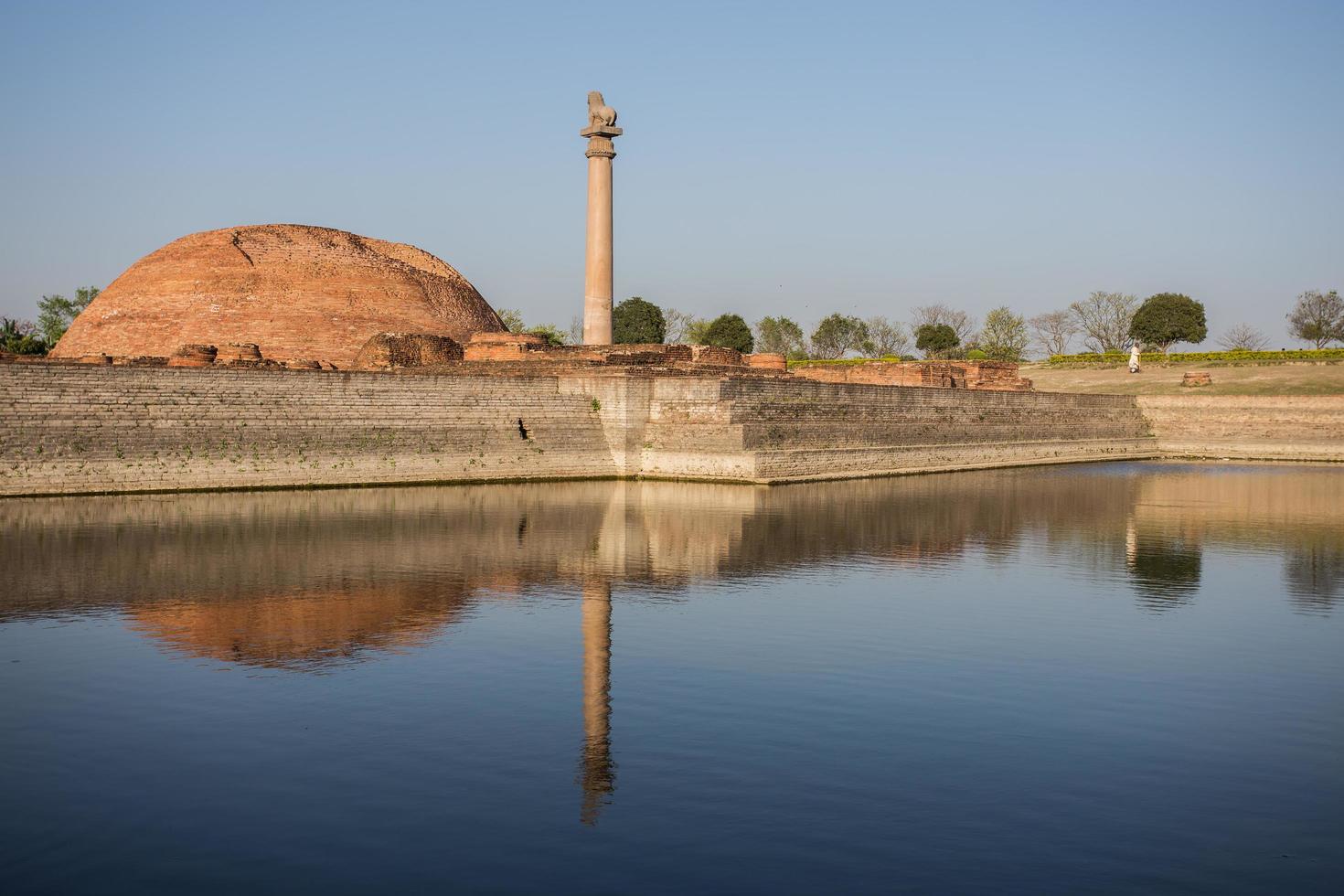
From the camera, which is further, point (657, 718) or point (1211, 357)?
point (1211, 357)

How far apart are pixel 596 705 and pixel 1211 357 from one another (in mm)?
53084

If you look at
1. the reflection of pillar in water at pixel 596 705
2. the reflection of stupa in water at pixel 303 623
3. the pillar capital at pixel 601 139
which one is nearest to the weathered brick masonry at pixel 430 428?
the pillar capital at pixel 601 139

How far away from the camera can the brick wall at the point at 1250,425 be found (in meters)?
36.0

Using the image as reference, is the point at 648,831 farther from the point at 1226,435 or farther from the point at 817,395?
the point at 1226,435

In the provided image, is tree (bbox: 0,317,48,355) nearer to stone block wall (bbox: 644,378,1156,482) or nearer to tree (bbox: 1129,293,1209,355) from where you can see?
stone block wall (bbox: 644,378,1156,482)

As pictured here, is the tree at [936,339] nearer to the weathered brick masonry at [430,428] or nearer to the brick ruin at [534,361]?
the brick ruin at [534,361]

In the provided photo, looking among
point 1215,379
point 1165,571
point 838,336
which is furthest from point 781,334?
point 1165,571

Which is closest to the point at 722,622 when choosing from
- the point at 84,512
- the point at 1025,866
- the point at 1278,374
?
the point at 1025,866

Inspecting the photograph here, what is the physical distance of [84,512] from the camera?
15.3m

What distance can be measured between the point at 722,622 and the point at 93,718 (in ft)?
13.7

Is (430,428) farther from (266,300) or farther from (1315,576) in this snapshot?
(266,300)

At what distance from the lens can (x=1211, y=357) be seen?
54062 mm

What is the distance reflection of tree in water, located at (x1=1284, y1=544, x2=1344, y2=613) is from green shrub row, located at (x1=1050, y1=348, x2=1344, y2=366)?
39.3 m

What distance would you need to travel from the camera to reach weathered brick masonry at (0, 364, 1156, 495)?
17.9m
